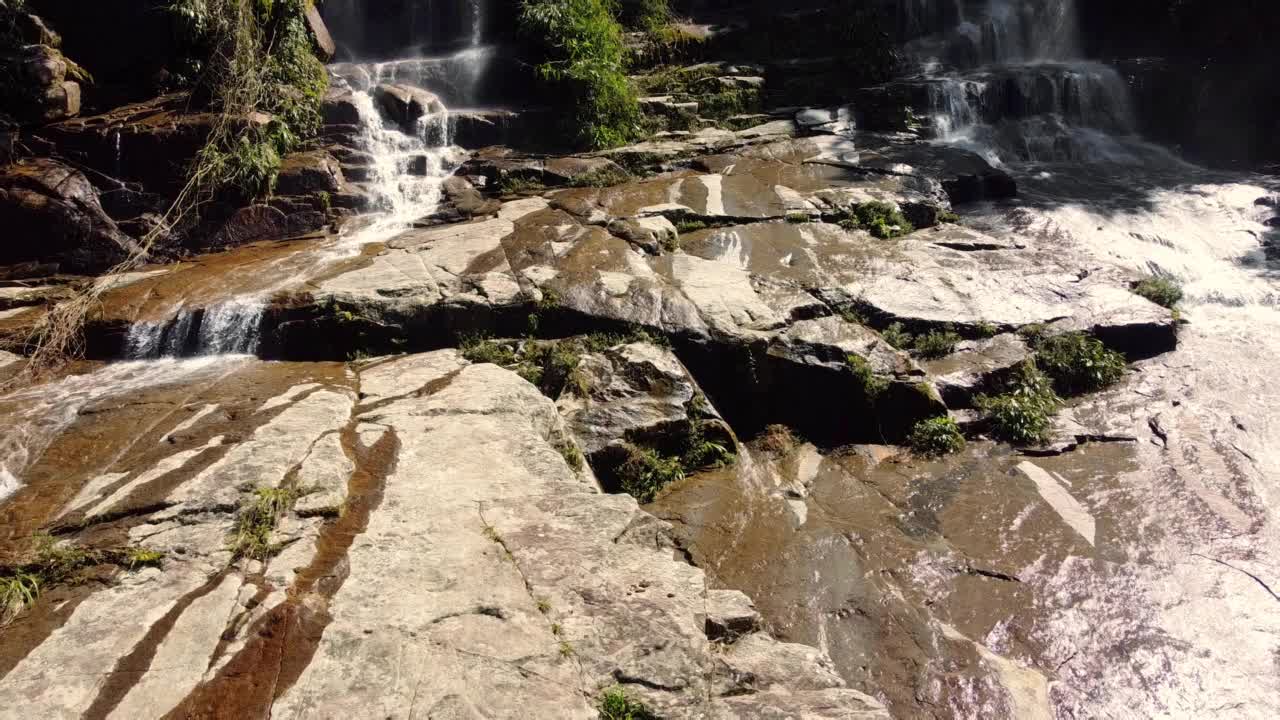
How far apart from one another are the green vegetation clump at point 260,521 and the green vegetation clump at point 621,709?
2.03 metres

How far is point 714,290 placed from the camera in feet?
24.5

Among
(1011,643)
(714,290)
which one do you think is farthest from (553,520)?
(714,290)

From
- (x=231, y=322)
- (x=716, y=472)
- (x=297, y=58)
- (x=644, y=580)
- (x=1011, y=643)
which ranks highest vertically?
(x=297, y=58)

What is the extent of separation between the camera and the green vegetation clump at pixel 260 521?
4.04m

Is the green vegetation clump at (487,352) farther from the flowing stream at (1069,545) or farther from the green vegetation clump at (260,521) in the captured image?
the green vegetation clump at (260,521)

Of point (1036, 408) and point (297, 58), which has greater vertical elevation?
point (297, 58)

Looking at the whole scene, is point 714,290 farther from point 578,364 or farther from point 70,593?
point 70,593

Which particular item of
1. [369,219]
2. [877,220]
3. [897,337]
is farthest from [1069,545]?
[369,219]

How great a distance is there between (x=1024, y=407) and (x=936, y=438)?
3.10 ft

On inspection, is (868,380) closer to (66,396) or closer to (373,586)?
(373,586)

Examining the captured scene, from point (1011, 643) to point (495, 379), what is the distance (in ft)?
13.3

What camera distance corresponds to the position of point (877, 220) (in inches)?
354

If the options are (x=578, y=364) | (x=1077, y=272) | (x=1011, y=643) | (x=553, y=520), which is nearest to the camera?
(x=553, y=520)

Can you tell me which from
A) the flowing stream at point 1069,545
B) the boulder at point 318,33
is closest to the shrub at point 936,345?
the flowing stream at point 1069,545
